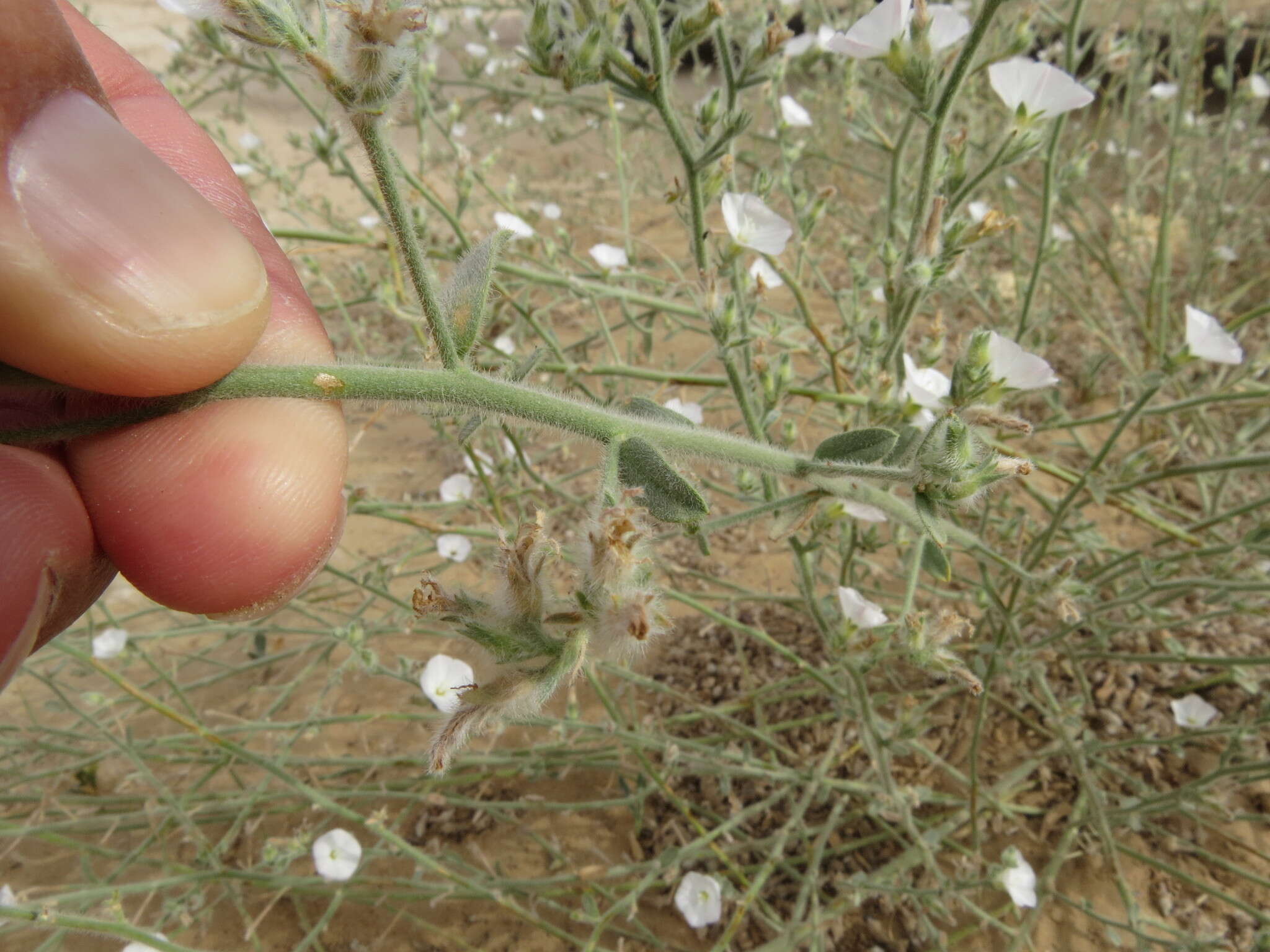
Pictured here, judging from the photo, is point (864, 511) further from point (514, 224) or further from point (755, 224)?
point (514, 224)

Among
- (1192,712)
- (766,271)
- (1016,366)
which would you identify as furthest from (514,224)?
(1192,712)

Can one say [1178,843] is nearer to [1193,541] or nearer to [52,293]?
[1193,541]

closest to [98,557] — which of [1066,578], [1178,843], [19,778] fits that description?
[19,778]

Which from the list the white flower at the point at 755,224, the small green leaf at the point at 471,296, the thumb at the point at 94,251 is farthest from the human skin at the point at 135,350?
the white flower at the point at 755,224

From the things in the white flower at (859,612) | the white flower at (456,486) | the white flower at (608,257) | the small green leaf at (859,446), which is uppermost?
the small green leaf at (859,446)

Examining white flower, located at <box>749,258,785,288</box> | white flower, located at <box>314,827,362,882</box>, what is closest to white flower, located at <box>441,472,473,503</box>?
white flower, located at <box>314,827,362,882</box>

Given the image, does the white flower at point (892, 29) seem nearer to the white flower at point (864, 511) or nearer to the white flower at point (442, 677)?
the white flower at point (864, 511)

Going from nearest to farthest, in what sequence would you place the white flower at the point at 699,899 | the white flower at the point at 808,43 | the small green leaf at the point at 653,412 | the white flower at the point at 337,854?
the small green leaf at the point at 653,412 → the white flower at the point at 699,899 → the white flower at the point at 337,854 → the white flower at the point at 808,43
